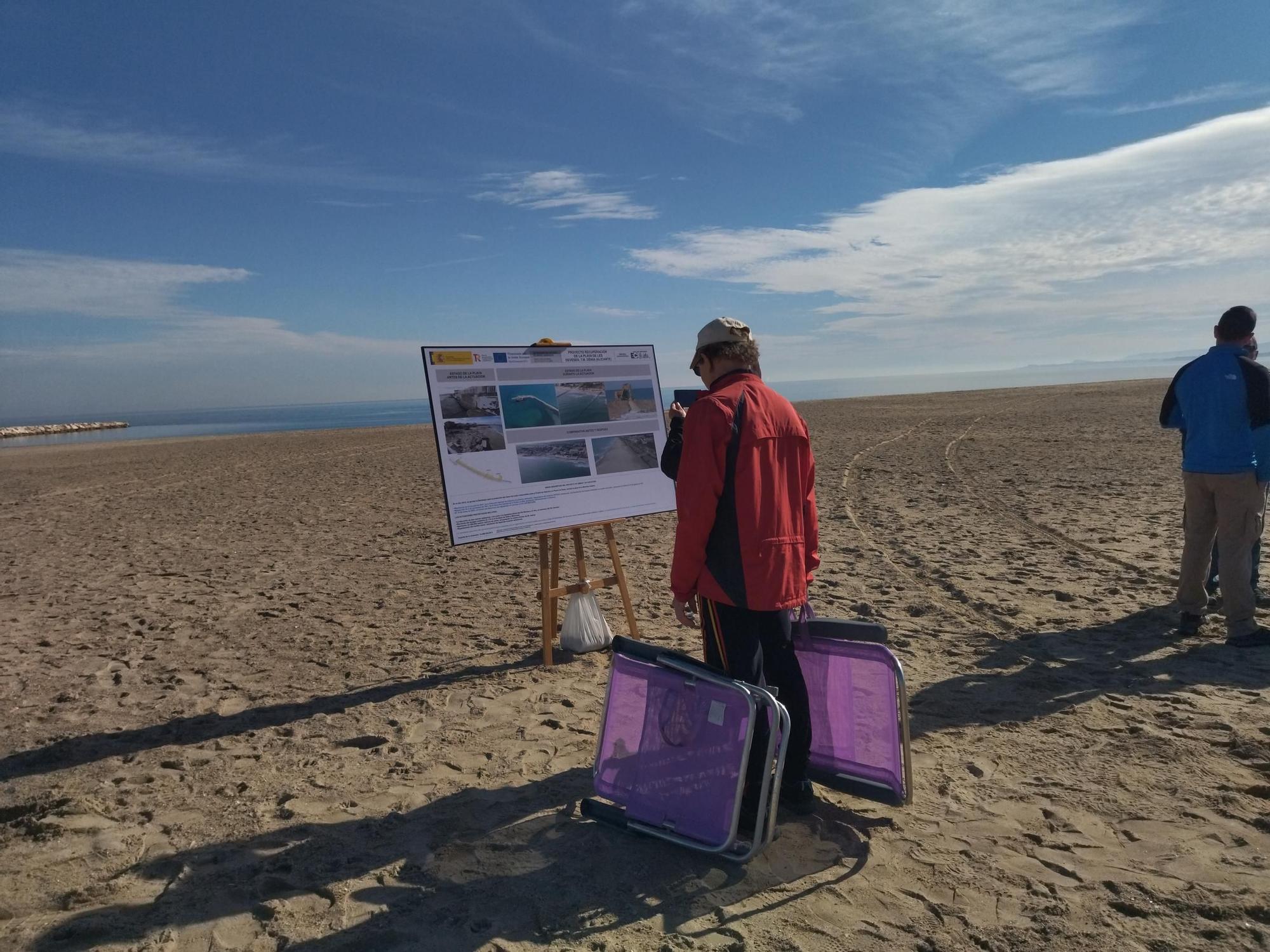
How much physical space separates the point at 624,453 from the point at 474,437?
1.10 meters

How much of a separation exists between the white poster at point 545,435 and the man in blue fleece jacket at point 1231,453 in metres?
Answer: 3.50

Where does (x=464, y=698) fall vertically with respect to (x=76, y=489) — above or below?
below

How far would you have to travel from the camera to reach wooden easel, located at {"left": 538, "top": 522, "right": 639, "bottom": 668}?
5234mm

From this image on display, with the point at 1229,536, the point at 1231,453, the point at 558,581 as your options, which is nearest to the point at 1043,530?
the point at 1229,536

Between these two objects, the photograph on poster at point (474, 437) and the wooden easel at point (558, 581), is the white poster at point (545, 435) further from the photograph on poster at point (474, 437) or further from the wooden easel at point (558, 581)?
the wooden easel at point (558, 581)

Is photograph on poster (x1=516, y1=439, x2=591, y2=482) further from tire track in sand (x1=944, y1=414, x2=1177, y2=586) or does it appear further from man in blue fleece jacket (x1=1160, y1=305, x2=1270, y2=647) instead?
tire track in sand (x1=944, y1=414, x2=1177, y2=586)

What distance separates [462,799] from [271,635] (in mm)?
3390

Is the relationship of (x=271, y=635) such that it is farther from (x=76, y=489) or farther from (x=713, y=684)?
(x=76, y=489)

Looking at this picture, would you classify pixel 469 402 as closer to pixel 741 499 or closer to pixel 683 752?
pixel 741 499

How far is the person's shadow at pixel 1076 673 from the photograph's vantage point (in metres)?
4.34

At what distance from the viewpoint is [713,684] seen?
3072mm

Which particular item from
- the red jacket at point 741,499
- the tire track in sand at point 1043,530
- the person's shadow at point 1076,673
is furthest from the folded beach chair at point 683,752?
the tire track in sand at point 1043,530

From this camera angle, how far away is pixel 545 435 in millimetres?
5211

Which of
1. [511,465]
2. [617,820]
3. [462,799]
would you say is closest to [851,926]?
[617,820]
